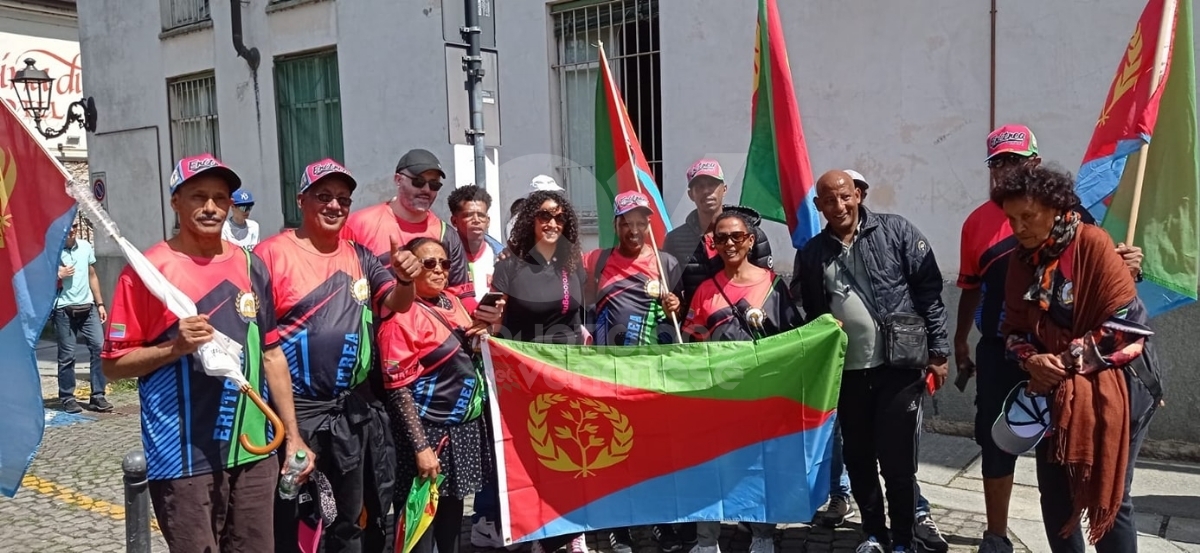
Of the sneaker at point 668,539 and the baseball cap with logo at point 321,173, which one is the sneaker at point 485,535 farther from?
the baseball cap with logo at point 321,173

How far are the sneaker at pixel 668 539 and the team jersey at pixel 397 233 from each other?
159 centimetres

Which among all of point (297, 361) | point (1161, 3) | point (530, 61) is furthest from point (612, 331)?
point (530, 61)

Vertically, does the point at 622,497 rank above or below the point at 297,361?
below

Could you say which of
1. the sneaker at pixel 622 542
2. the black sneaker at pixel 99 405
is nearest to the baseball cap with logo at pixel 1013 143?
the sneaker at pixel 622 542

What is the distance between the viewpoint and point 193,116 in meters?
13.1

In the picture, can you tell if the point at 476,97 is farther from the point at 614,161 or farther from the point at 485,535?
the point at 485,535

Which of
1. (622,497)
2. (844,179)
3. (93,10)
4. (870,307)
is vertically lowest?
(622,497)

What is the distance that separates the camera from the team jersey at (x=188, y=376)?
9.87ft

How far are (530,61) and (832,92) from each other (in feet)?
10.7

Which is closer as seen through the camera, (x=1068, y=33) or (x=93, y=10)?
(x=1068, y=33)

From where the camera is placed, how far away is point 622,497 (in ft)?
13.9

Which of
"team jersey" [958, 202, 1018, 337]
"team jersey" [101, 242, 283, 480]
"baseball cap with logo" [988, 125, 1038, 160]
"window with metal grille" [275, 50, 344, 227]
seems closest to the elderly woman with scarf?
"team jersey" [958, 202, 1018, 337]

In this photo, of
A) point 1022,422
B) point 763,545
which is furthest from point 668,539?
point 1022,422

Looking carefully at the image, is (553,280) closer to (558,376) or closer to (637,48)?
(558,376)
